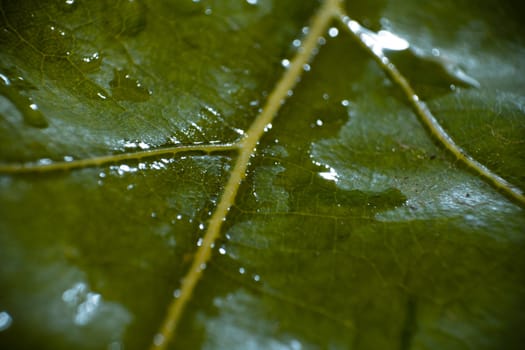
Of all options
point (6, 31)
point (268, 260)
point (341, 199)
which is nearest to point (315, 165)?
point (341, 199)

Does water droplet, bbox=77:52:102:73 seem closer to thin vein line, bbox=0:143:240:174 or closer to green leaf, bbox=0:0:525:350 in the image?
green leaf, bbox=0:0:525:350

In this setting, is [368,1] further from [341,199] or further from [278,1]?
[341,199]

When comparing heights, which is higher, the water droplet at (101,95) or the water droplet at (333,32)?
the water droplet at (333,32)

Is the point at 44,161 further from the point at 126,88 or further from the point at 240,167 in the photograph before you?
the point at 240,167

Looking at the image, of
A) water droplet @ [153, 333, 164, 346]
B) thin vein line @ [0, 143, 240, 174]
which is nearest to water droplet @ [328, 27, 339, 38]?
thin vein line @ [0, 143, 240, 174]

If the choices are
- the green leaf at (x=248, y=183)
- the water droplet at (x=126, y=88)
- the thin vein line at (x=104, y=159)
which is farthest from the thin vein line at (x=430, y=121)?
the water droplet at (x=126, y=88)

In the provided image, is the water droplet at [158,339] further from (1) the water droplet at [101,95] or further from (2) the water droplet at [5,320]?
(1) the water droplet at [101,95]
